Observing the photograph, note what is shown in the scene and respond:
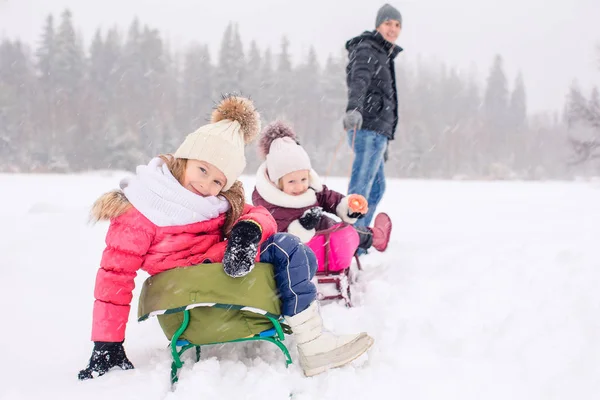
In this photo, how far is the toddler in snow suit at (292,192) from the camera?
3.19 metres

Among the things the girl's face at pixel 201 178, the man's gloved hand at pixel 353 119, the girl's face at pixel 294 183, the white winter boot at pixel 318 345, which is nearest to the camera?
the white winter boot at pixel 318 345

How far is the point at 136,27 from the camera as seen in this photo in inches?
1485

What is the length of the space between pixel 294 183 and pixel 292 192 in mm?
67

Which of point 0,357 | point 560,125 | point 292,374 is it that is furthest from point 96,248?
point 560,125

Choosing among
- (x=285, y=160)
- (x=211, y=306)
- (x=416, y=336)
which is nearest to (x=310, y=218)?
(x=285, y=160)

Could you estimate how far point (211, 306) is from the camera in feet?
6.84

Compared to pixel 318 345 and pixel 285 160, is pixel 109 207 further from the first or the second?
pixel 285 160

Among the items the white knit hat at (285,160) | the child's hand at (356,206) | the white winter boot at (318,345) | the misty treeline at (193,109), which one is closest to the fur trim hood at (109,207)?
the white winter boot at (318,345)

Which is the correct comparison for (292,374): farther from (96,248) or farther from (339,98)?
(339,98)

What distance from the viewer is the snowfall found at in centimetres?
196

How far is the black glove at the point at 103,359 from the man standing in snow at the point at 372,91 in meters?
2.56

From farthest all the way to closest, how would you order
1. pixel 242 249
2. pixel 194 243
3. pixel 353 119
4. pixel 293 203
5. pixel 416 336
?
pixel 353 119 → pixel 293 203 → pixel 416 336 → pixel 194 243 → pixel 242 249

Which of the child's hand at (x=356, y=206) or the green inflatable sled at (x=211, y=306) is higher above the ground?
the child's hand at (x=356, y=206)

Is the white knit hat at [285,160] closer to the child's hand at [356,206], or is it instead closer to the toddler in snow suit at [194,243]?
the child's hand at [356,206]
